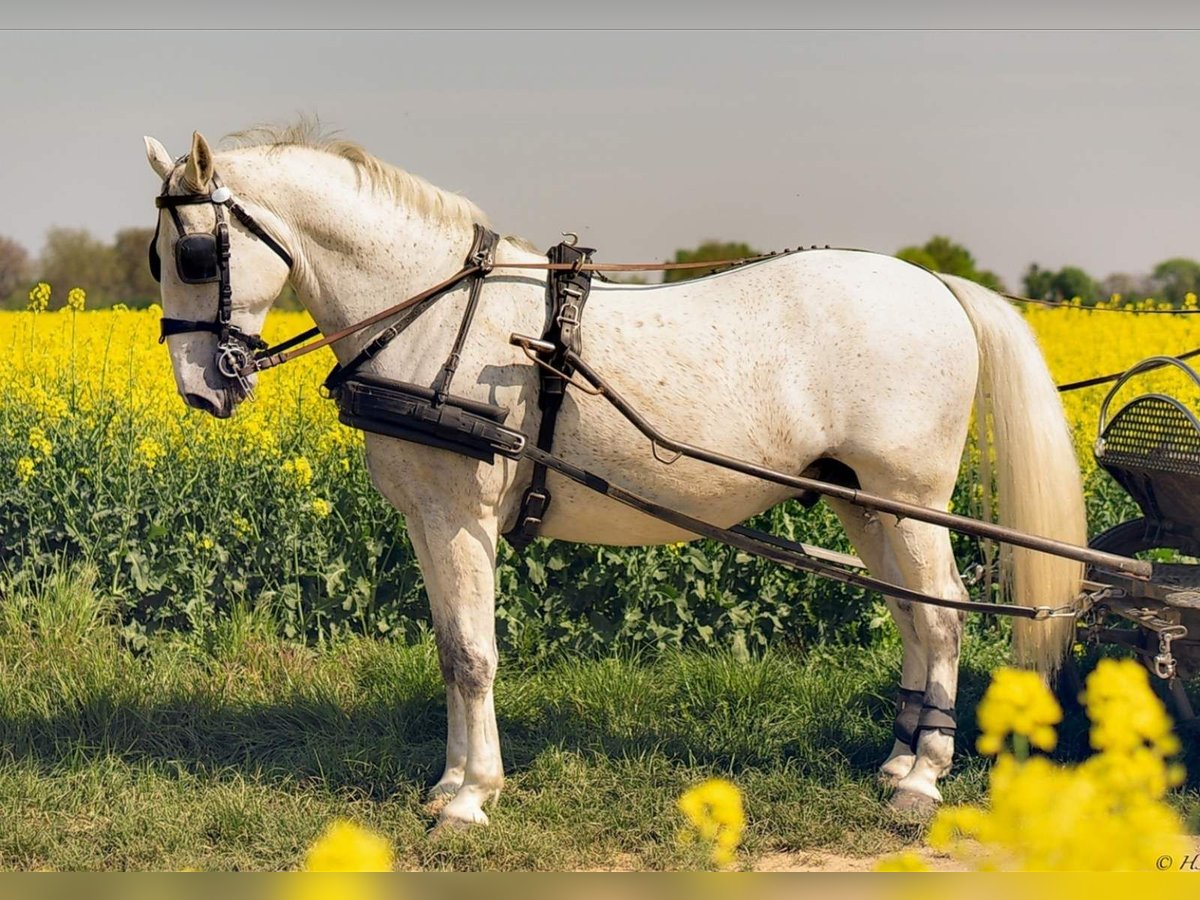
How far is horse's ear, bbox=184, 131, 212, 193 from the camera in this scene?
370 centimetres

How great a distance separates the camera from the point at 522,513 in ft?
13.7

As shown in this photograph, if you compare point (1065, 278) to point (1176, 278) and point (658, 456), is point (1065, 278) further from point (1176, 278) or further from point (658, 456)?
point (658, 456)

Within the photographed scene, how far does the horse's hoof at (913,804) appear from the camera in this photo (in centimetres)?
429

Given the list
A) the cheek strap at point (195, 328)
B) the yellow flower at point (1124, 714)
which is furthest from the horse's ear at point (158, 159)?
the yellow flower at point (1124, 714)

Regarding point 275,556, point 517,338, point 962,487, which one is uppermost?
point 517,338

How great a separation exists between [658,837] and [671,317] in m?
1.76

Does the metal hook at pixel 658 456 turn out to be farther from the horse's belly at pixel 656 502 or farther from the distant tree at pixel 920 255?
the distant tree at pixel 920 255

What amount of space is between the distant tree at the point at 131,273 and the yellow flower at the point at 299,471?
33.4 feet

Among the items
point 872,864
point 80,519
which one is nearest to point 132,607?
point 80,519

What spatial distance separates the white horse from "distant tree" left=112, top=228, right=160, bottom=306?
479 inches

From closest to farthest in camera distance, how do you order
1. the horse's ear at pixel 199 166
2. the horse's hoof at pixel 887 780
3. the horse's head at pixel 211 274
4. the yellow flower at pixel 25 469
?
the horse's ear at pixel 199 166, the horse's head at pixel 211 274, the horse's hoof at pixel 887 780, the yellow flower at pixel 25 469

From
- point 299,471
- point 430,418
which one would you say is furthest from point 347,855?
point 299,471

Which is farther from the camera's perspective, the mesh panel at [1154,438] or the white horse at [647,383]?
the mesh panel at [1154,438]

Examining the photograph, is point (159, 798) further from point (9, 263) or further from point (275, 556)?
point (9, 263)
